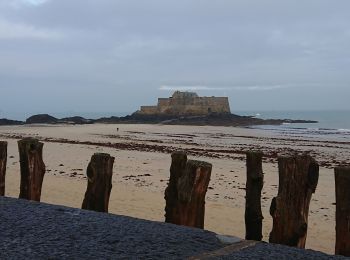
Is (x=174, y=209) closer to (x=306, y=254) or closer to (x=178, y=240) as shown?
(x=178, y=240)

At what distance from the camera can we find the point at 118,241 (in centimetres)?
403

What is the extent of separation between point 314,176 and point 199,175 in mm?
1152

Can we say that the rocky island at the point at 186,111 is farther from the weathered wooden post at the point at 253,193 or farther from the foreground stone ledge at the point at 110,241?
the foreground stone ledge at the point at 110,241

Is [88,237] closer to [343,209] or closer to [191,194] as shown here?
[191,194]

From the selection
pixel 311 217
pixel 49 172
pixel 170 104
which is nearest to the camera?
pixel 311 217

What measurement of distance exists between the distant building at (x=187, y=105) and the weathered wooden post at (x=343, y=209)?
7914 centimetres

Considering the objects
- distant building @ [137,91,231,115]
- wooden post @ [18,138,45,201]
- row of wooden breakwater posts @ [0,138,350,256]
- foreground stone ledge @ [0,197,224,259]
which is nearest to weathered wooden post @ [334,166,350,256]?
row of wooden breakwater posts @ [0,138,350,256]

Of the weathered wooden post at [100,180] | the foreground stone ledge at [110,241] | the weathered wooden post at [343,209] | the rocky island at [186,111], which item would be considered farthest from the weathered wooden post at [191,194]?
the rocky island at [186,111]

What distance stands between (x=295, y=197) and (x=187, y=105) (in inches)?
3249

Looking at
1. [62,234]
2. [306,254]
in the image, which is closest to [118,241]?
[62,234]

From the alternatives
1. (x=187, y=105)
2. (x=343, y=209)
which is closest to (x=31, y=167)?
(x=343, y=209)

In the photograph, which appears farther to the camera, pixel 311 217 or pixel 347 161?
pixel 347 161

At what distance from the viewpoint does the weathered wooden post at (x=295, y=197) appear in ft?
15.1

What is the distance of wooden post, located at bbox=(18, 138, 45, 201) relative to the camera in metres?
5.88
